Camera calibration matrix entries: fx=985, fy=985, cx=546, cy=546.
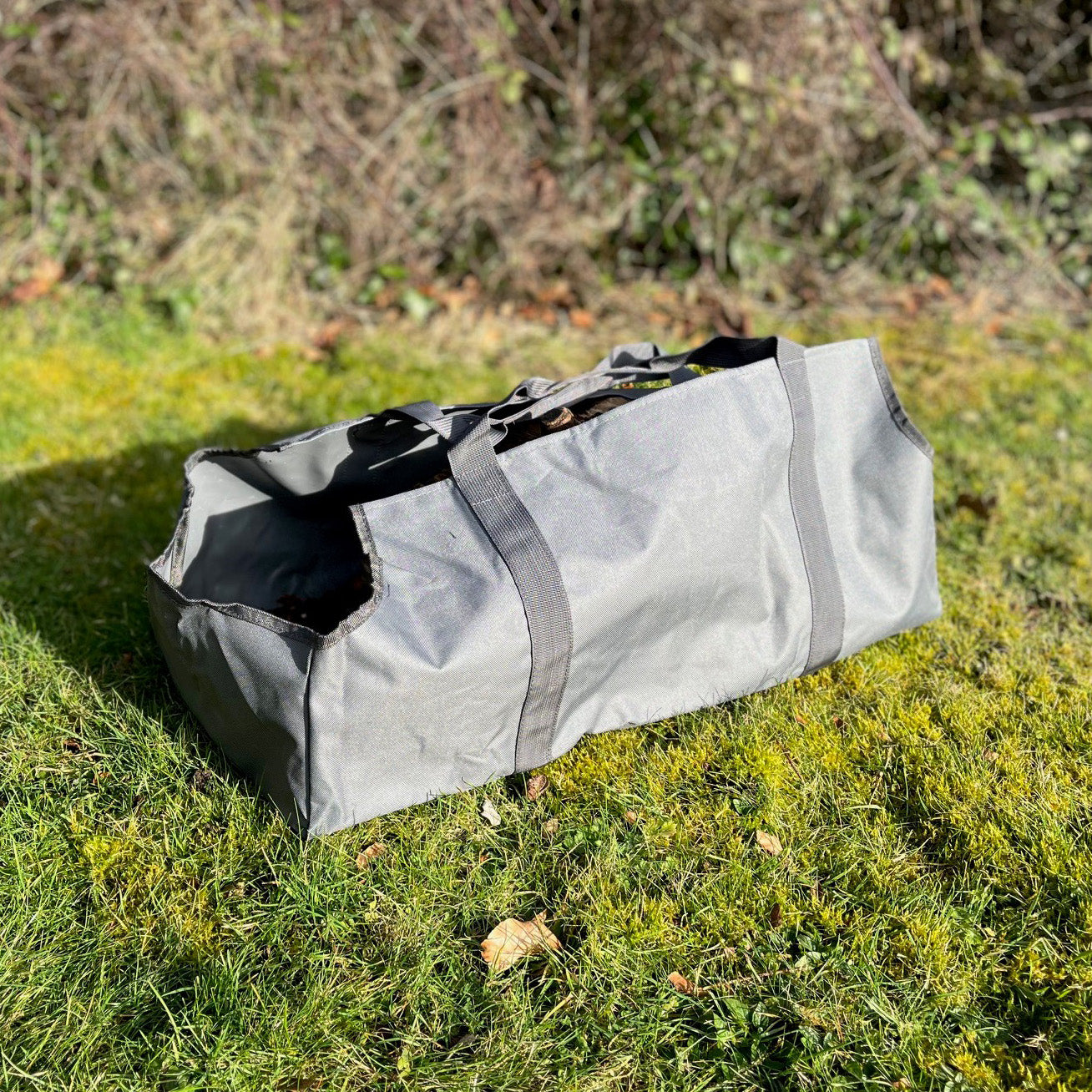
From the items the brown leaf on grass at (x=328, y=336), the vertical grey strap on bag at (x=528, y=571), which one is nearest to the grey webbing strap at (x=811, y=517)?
the vertical grey strap on bag at (x=528, y=571)

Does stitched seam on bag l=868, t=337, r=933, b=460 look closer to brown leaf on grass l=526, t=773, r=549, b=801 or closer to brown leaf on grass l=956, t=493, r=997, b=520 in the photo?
brown leaf on grass l=956, t=493, r=997, b=520

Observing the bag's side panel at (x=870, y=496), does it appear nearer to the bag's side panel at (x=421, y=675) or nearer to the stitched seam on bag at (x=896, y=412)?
the stitched seam on bag at (x=896, y=412)

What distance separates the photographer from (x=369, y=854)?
6.86 feet

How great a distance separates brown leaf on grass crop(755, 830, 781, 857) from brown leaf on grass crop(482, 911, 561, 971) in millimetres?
490

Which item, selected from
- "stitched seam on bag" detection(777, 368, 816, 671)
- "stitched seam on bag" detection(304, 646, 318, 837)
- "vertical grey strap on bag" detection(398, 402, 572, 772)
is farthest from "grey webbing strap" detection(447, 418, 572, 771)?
"stitched seam on bag" detection(777, 368, 816, 671)

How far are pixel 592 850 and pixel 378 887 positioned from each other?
453 mm

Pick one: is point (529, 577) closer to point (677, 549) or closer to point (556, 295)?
point (677, 549)

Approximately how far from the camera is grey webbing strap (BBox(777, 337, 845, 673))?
8.00 feet

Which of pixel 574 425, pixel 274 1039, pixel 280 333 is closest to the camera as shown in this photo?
pixel 274 1039

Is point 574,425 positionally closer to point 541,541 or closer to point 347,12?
point 541,541

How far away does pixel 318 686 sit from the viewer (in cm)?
193

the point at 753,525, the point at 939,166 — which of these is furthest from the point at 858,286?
the point at 753,525

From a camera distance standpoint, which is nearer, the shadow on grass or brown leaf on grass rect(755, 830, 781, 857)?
brown leaf on grass rect(755, 830, 781, 857)

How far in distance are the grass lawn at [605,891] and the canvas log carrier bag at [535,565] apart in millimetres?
138
